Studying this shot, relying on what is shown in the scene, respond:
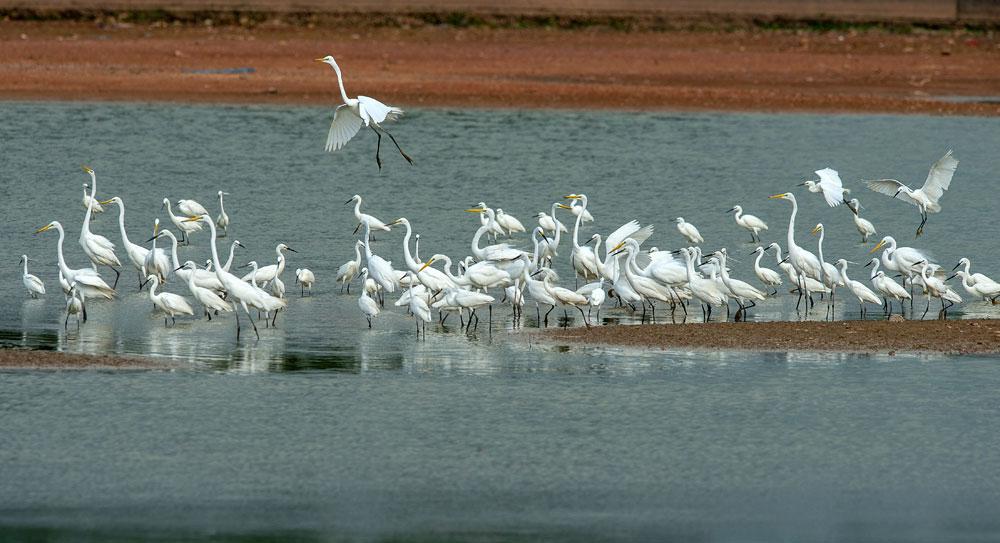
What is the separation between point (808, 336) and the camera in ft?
43.4

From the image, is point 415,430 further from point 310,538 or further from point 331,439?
point 310,538

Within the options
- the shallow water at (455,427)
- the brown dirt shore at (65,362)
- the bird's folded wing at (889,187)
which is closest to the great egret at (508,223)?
the shallow water at (455,427)

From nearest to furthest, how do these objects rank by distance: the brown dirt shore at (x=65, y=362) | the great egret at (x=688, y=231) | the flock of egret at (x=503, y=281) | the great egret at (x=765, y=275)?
the brown dirt shore at (x=65, y=362) → the flock of egret at (x=503, y=281) → the great egret at (x=765, y=275) → the great egret at (x=688, y=231)

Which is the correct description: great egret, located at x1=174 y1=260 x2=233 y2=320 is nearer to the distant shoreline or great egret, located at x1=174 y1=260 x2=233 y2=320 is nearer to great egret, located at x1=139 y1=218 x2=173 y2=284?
great egret, located at x1=139 y1=218 x2=173 y2=284

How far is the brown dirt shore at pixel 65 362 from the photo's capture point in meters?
11.8

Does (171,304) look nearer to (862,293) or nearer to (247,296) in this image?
(247,296)

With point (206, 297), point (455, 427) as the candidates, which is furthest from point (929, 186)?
point (455, 427)

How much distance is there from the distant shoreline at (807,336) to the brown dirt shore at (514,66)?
16817mm

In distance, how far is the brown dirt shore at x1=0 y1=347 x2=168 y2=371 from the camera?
1177 cm

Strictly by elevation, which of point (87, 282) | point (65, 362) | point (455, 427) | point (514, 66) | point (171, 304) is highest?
point (514, 66)

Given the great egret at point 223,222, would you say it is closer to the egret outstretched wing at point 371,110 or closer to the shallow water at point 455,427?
the shallow water at point 455,427

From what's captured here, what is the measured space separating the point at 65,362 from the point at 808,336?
5907 millimetres

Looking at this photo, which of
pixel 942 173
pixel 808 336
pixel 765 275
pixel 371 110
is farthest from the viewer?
pixel 942 173

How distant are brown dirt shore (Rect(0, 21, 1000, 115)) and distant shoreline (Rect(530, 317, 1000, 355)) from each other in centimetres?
1682
